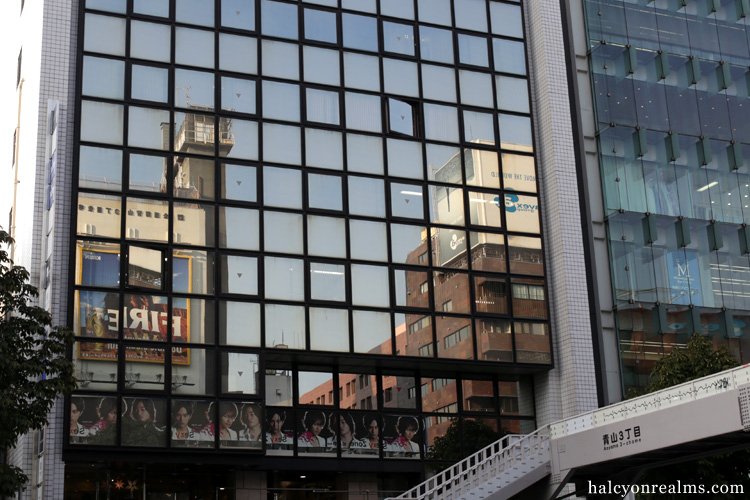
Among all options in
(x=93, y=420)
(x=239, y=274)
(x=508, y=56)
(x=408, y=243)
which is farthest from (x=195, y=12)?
(x=93, y=420)

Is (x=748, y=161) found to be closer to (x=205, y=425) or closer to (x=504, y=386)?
(x=504, y=386)

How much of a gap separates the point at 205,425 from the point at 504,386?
11.3 meters

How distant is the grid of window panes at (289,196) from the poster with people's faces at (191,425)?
67mm

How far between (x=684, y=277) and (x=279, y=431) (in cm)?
1617

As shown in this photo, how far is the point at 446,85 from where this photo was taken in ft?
125

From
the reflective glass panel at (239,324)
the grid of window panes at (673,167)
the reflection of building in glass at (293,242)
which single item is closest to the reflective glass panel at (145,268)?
the reflection of building in glass at (293,242)

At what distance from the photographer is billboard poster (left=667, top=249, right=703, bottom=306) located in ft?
126

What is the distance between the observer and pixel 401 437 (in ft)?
114

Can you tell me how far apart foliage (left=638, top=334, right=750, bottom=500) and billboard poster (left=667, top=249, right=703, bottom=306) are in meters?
9.15

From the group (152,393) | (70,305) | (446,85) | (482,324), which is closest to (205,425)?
(152,393)

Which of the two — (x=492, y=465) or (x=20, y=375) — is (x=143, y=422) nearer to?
(x=20, y=375)

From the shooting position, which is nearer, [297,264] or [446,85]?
[297,264]

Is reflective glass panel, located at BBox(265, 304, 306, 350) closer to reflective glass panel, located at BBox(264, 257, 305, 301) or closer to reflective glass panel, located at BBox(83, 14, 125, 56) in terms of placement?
reflective glass panel, located at BBox(264, 257, 305, 301)

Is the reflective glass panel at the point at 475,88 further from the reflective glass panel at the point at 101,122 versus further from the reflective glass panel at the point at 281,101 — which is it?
the reflective glass panel at the point at 101,122
